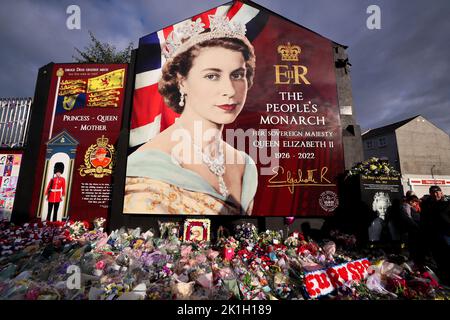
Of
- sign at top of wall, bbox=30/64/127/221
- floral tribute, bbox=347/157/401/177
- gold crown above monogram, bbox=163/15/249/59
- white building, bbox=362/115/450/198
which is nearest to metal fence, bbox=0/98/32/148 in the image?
sign at top of wall, bbox=30/64/127/221

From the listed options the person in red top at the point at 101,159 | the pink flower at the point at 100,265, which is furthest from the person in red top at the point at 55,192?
the pink flower at the point at 100,265

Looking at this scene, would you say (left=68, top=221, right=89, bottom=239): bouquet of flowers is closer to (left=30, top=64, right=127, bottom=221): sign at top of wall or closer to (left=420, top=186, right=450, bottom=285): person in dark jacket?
(left=30, top=64, right=127, bottom=221): sign at top of wall

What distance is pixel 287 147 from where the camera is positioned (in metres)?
7.53

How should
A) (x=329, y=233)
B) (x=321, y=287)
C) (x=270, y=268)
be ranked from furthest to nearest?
(x=329, y=233) < (x=270, y=268) < (x=321, y=287)

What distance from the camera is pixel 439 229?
4.43 meters

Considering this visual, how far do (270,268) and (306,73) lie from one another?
6561 millimetres

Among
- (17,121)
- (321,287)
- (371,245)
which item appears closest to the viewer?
(321,287)

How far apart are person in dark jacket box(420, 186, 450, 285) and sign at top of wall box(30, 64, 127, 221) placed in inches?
339

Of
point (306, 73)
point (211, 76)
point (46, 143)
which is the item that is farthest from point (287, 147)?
point (46, 143)

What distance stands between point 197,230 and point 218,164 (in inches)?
84.3

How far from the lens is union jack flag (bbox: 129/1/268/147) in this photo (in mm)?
7652

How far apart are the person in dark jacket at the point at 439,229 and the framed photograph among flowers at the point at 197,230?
17.3 feet

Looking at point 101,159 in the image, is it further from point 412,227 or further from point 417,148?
point 417,148

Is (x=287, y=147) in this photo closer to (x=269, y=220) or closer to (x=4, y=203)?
(x=269, y=220)
